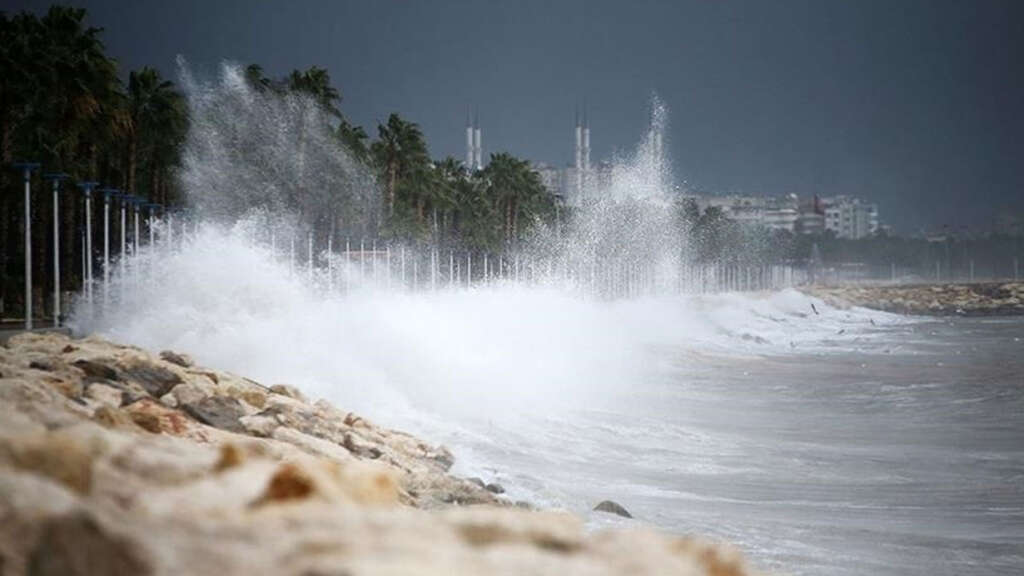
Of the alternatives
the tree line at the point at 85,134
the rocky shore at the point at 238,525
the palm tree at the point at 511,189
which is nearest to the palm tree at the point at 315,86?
the tree line at the point at 85,134

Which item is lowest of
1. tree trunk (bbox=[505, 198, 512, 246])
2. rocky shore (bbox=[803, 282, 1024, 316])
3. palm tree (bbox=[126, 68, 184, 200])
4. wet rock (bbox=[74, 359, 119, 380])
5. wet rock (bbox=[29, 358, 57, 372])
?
rocky shore (bbox=[803, 282, 1024, 316])

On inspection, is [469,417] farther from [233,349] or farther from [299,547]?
[299,547]

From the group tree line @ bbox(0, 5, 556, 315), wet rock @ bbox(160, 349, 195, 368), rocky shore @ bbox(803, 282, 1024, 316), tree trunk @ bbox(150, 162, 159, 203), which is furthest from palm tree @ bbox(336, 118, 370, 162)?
rocky shore @ bbox(803, 282, 1024, 316)

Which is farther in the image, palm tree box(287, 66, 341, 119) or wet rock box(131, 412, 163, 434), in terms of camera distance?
palm tree box(287, 66, 341, 119)

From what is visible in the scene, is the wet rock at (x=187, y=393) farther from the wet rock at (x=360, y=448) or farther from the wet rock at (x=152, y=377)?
the wet rock at (x=360, y=448)

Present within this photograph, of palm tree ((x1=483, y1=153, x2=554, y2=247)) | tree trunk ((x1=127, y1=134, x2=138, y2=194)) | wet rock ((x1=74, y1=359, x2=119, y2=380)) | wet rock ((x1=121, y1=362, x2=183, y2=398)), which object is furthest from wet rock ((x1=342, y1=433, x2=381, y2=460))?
palm tree ((x1=483, y1=153, x2=554, y2=247))

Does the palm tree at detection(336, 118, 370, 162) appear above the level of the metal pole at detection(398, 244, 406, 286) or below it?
above

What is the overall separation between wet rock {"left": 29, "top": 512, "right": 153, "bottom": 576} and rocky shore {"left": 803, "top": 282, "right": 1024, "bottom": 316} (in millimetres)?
123847

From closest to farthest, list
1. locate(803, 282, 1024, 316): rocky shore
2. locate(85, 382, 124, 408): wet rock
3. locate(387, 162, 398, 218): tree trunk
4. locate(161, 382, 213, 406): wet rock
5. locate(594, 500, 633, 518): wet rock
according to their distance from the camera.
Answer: locate(85, 382, 124, 408): wet rock
locate(594, 500, 633, 518): wet rock
locate(161, 382, 213, 406): wet rock
locate(387, 162, 398, 218): tree trunk
locate(803, 282, 1024, 316): rocky shore

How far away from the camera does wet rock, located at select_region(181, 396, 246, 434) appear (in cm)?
1180

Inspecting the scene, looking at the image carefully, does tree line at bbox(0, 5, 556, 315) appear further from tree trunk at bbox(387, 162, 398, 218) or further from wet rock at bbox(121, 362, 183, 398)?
wet rock at bbox(121, 362, 183, 398)

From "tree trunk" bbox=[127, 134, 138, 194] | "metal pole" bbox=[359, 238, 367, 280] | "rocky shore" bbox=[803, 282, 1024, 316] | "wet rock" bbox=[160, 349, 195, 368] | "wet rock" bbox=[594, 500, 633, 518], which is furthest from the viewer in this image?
"rocky shore" bbox=[803, 282, 1024, 316]

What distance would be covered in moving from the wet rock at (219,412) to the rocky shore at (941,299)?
116 metres

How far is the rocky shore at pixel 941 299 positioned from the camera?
126312 millimetres
